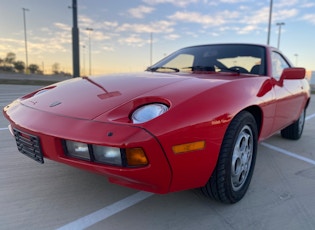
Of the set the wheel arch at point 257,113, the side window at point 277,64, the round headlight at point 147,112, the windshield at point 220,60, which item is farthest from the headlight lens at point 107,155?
the side window at point 277,64

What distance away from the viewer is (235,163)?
2.35 metres

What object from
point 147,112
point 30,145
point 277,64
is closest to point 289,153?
point 277,64

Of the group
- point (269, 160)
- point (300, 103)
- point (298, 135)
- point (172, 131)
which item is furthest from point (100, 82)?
point (298, 135)

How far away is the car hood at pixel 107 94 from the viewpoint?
201cm

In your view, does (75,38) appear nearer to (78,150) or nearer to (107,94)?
(107,94)

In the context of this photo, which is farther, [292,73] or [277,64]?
[277,64]

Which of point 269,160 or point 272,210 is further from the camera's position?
point 269,160

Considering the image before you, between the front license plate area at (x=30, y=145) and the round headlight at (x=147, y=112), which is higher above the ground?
the round headlight at (x=147, y=112)

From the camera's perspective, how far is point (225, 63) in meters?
3.28

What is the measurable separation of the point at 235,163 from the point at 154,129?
0.95 m

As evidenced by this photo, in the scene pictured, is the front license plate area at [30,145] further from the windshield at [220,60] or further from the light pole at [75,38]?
the light pole at [75,38]

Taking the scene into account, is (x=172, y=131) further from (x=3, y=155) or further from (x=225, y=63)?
(x=3, y=155)

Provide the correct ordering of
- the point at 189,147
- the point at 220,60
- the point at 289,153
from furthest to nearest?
1. the point at 289,153
2. the point at 220,60
3. the point at 189,147

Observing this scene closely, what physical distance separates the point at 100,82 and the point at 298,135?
10.8ft
